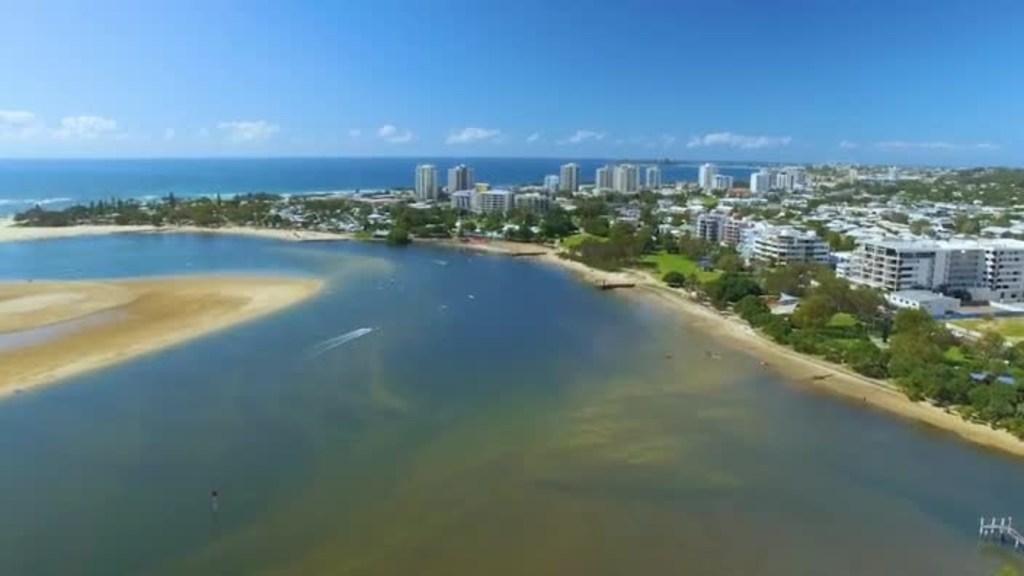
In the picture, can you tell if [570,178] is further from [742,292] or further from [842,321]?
[842,321]

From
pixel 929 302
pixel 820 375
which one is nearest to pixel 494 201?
pixel 929 302

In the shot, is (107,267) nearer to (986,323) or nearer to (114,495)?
(114,495)

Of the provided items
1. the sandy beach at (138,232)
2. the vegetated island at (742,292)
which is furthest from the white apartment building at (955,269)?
the sandy beach at (138,232)

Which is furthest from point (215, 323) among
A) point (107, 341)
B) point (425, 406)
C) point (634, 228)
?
point (634, 228)

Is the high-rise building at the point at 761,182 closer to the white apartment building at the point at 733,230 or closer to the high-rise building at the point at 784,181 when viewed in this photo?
the high-rise building at the point at 784,181

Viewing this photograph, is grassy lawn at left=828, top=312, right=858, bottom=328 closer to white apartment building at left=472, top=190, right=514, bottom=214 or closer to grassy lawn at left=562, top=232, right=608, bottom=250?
grassy lawn at left=562, top=232, right=608, bottom=250
